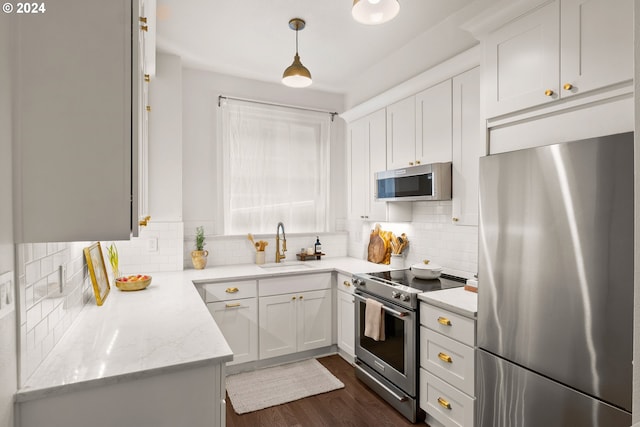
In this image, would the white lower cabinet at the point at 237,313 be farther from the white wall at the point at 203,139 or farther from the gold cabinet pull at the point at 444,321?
the gold cabinet pull at the point at 444,321

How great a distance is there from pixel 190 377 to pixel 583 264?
63.0 inches

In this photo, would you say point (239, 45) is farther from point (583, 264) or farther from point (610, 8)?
point (583, 264)

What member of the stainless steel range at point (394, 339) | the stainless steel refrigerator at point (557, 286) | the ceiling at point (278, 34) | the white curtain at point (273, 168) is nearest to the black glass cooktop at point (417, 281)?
the stainless steel range at point (394, 339)

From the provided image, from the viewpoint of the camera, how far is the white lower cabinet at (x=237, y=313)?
9.64 ft

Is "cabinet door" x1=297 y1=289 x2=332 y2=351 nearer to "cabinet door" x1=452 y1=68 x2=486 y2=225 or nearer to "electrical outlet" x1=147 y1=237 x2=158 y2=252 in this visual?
"electrical outlet" x1=147 y1=237 x2=158 y2=252

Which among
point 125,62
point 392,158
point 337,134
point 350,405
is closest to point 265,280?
point 350,405

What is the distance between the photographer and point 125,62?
1.17m

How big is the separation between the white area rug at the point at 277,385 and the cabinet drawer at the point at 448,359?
948 millimetres

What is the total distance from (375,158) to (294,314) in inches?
67.2

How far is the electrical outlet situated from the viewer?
309cm

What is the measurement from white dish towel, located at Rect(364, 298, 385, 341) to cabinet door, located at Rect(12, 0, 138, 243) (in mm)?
1916

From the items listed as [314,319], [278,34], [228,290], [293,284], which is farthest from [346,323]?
[278,34]

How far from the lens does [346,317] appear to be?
3.26 m

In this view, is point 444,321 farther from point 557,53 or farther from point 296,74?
point 296,74
